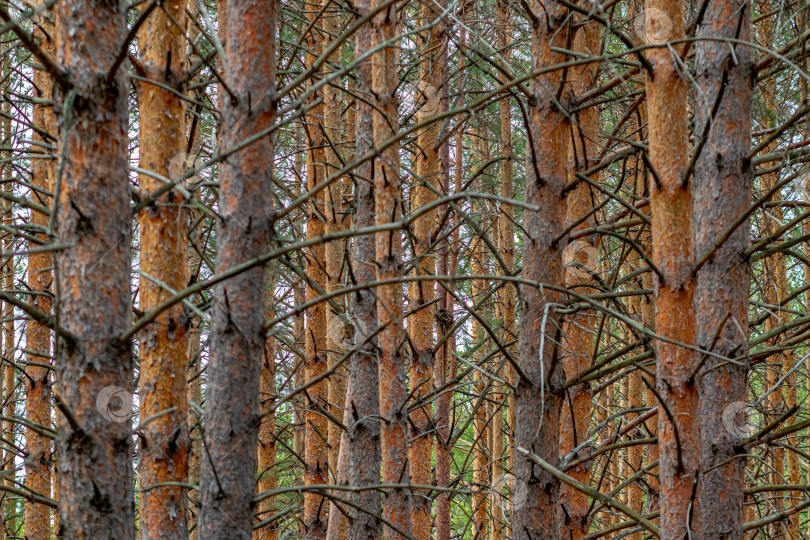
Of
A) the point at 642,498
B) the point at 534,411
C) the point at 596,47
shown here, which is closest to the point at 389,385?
the point at 534,411

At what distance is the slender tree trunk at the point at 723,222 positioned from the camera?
145 inches

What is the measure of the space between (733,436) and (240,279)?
2.53 meters

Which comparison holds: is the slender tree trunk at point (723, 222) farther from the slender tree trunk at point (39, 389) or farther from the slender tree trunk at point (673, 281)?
the slender tree trunk at point (39, 389)

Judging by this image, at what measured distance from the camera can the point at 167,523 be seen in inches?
151

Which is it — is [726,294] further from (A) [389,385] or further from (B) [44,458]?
(B) [44,458]

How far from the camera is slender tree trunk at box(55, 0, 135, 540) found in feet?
→ 7.08

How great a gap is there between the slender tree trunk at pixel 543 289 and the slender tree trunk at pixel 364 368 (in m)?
1.52

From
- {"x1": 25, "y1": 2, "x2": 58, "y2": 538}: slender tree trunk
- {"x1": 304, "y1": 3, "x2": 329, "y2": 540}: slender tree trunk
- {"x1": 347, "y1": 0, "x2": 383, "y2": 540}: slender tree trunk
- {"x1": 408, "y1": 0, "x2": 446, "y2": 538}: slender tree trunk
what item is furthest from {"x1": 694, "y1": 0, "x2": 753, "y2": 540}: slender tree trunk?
{"x1": 25, "y1": 2, "x2": 58, "y2": 538}: slender tree trunk

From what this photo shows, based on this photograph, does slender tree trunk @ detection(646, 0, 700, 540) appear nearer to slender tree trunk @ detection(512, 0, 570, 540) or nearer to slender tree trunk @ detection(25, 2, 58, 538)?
slender tree trunk @ detection(512, 0, 570, 540)

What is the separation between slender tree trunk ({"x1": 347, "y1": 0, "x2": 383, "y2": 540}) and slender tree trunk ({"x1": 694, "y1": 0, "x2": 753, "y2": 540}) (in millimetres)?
2117

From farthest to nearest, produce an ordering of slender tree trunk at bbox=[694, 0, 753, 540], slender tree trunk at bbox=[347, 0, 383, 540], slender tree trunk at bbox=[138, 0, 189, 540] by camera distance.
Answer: slender tree trunk at bbox=[347, 0, 383, 540], slender tree trunk at bbox=[138, 0, 189, 540], slender tree trunk at bbox=[694, 0, 753, 540]

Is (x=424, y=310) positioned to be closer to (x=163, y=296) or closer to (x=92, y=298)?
(x=163, y=296)

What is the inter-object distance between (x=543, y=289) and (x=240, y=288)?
1606 mm

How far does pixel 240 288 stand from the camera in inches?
106
